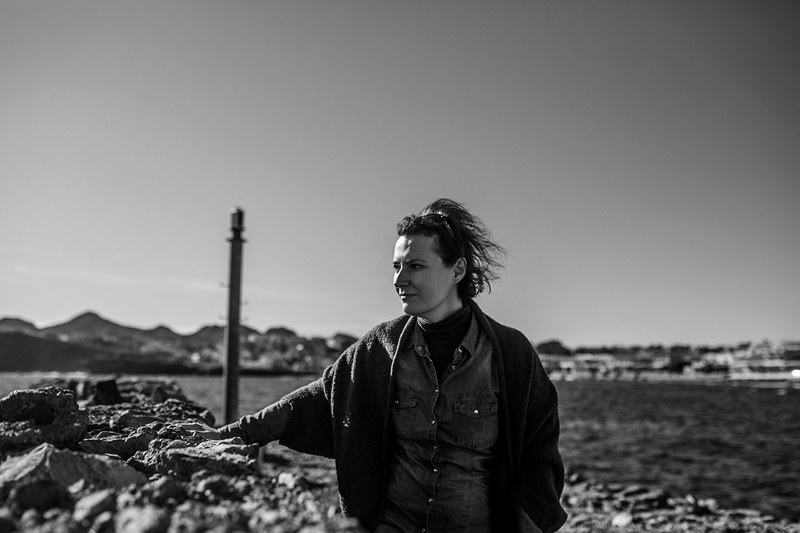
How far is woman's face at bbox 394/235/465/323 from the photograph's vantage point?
142 inches

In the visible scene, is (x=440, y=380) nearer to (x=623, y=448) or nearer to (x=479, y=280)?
(x=479, y=280)

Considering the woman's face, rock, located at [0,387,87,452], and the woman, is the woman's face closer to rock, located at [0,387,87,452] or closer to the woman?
the woman

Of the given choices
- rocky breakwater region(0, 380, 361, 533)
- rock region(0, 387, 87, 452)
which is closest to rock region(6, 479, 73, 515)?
rocky breakwater region(0, 380, 361, 533)

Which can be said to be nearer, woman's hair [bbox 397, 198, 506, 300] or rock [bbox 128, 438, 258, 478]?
rock [bbox 128, 438, 258, 478]

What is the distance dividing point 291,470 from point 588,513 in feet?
18.5

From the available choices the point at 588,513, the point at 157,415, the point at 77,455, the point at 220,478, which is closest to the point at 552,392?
the point at 220,478

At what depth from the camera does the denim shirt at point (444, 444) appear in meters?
3.42

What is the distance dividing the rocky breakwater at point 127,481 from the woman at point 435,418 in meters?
0.64

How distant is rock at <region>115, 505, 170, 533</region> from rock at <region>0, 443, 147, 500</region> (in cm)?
58

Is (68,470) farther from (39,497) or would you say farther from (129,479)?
(39,497)

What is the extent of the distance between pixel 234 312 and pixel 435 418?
28.2 feet

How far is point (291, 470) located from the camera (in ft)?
38.9

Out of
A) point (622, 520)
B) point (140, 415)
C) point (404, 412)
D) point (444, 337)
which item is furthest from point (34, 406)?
point (622, 520)

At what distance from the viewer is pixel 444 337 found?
3.71 metres
